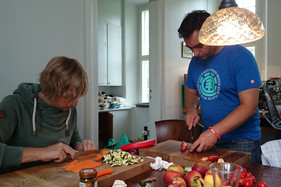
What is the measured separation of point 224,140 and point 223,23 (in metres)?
0.79

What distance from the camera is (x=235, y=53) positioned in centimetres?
151

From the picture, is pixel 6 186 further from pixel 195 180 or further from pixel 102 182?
pixel 195 180

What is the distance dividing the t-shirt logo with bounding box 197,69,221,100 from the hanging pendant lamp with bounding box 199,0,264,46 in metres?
0.37

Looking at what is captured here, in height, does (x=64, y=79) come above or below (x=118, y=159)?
above

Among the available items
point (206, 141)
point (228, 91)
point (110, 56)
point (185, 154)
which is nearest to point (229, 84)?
point (228, 91)

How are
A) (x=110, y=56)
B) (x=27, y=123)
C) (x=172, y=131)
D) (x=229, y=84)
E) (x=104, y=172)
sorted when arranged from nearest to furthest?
(x=104, y=172)
(x=27, y=123)
(x=229, y=84)
(x=172, y=131)
(x=110, y=56)

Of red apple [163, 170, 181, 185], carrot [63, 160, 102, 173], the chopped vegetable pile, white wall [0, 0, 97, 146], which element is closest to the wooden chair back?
white wall [0, 0, 97, 146]

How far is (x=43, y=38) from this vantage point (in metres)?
2.00

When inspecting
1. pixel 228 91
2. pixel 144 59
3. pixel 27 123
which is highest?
pixel 144 59

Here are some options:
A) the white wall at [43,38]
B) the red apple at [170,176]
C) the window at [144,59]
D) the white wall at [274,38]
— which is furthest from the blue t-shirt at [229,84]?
the window at [144,59]

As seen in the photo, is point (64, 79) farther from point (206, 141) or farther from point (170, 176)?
point (206, 141)

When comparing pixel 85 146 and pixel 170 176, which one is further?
Result: pixel 85 146

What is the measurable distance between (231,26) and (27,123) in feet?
3.86

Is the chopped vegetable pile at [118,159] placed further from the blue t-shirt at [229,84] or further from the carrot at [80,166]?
the blue t-shirt at [229,84]
